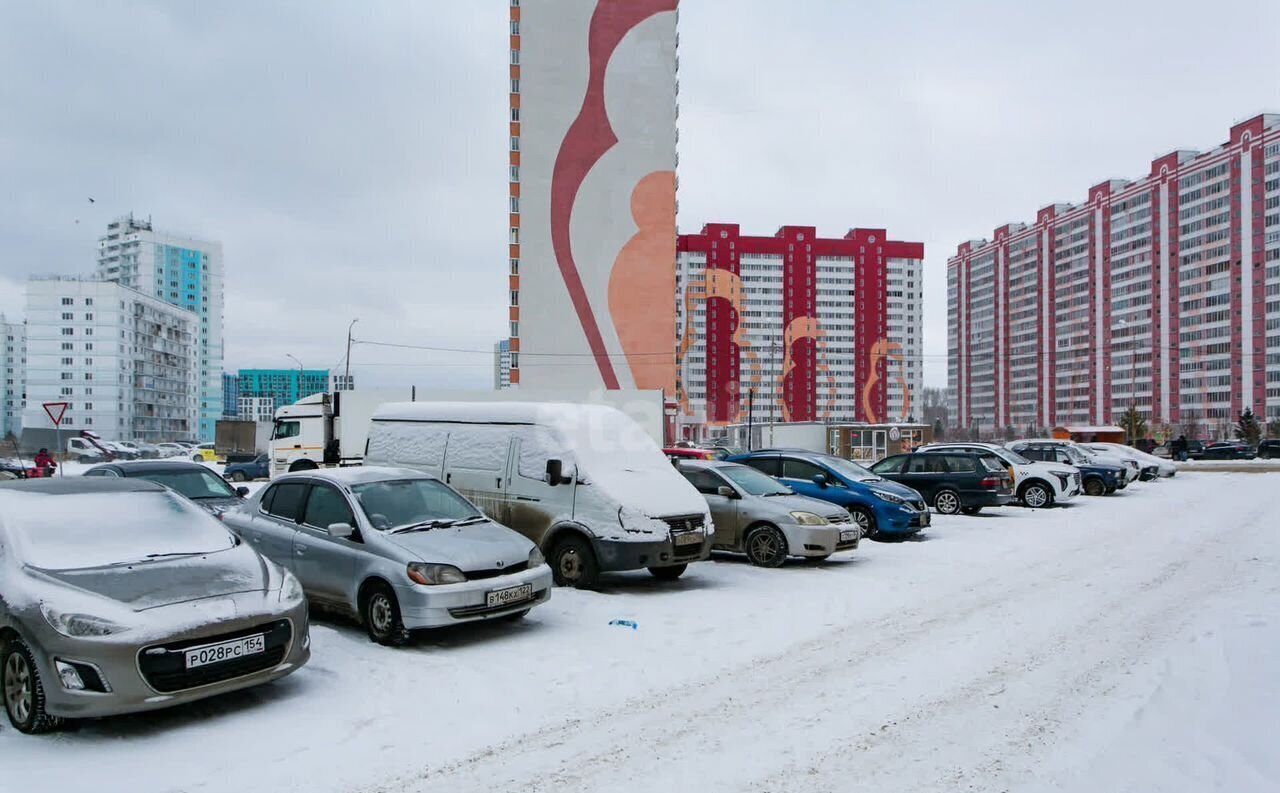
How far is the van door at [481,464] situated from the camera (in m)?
10.1

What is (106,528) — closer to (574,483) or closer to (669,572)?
(574,483)

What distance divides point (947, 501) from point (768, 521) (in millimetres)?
8474

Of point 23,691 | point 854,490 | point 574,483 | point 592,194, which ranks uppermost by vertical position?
point 592,194

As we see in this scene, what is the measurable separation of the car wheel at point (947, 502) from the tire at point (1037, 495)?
2.82 m

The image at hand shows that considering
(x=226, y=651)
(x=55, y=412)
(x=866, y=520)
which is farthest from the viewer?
(x=55, y=412)

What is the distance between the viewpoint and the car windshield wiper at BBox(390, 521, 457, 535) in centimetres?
743

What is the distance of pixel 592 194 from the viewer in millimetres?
61312

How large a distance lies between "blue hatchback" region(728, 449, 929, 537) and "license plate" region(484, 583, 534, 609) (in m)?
7.56

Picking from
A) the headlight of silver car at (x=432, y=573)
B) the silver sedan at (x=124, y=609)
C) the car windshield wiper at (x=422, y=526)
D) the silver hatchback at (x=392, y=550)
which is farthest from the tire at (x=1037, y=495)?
the silver sedan at (x=124, y=609)

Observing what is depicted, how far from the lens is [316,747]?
4711 millimetres

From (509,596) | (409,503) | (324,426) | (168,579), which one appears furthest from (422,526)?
(324,426)

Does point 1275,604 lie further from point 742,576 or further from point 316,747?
point 316,747

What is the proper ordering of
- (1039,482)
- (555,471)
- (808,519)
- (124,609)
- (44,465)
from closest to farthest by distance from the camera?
1. (124,609)
2. (555,471)
3. (808,519)
4. (1039,482)
5. (44,465)

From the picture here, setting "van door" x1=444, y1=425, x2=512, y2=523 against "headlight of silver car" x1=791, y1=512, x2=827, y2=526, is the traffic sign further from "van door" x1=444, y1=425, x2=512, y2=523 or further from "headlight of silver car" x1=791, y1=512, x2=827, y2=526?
"headlight of silver car" x1=791, y1=512, x2=827, y2=526
